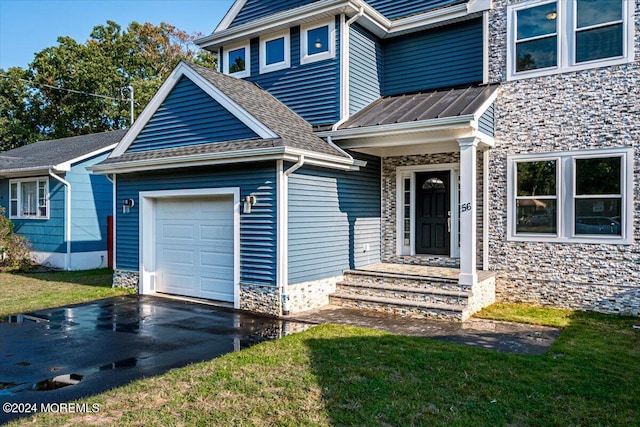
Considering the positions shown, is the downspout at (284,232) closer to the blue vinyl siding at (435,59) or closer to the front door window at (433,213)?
the front door window at (433,213)

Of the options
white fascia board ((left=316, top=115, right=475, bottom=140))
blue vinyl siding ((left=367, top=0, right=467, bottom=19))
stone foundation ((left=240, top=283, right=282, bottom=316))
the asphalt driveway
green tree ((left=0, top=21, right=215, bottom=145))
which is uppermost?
green tree ((left=0, top=21, right=215, bottom=145))

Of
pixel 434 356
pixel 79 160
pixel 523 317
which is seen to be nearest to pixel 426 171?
pixel 523 317

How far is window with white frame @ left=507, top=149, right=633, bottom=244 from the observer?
8398 millimetres

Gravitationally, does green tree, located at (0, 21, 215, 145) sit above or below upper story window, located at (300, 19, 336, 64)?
above

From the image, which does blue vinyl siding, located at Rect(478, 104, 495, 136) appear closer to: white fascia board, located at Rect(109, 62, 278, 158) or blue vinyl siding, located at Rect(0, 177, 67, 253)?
white fascia board, located at Rect(109, 62, 278, 158)

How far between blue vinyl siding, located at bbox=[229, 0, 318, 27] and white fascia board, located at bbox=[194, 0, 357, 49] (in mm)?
1050

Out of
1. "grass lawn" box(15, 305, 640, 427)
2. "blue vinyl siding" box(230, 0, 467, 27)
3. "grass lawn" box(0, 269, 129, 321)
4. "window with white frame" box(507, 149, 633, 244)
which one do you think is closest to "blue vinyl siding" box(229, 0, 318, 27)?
"blue vinyl siding" box(230, 0, 467, 27)

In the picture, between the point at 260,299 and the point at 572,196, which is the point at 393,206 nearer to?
the point at 572,196

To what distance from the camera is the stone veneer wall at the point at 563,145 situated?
27.4 ft

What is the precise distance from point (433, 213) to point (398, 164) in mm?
1372

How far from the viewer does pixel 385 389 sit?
15.9 ft

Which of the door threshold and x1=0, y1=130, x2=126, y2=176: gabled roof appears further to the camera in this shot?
x1=0, y1=130, x2=126, y2=176: gabled roof

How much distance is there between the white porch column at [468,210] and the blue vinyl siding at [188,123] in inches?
147

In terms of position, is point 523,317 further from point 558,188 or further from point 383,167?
point 383,167
